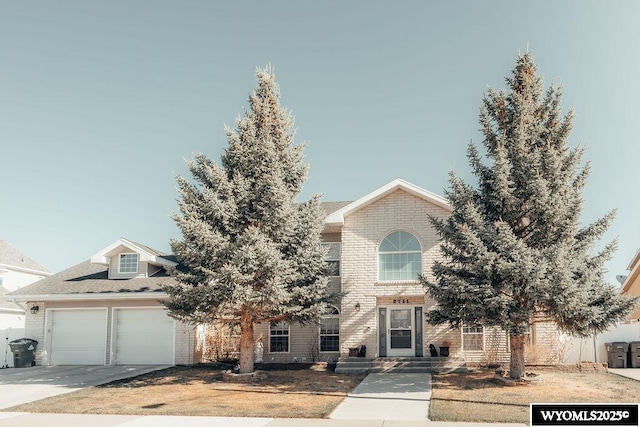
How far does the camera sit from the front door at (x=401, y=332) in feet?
66.2

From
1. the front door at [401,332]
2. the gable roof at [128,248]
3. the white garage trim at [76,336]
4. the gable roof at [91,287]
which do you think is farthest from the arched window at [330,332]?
the white garage trim at [76,336]

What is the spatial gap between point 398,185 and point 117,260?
12951mm

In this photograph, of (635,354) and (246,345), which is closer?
(246,345)

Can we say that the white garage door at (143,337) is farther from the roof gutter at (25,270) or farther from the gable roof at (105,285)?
the roof gutter at (25,270)

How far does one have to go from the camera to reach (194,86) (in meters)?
21.8

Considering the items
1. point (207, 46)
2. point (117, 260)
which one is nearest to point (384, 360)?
point (117, 260)

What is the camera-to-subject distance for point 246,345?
57.1ft

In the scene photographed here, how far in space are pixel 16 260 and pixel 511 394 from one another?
101 feet

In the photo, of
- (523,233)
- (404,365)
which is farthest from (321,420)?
(523,233)

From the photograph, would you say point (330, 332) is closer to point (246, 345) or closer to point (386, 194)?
point (246, 345)

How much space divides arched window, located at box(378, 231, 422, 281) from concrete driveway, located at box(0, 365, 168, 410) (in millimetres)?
9716

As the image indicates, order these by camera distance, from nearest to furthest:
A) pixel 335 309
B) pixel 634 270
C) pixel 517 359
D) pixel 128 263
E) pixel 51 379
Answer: pixel 517 359
pixel 51 379
pixel 335 309
pixel 128 263
pixel 634 270

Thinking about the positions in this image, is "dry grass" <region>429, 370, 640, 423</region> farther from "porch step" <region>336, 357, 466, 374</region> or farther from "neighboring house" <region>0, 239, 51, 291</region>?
"neighboring house" <region>0, 239, 51, 291</region>

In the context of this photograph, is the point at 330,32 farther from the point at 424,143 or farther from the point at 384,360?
the point at 384,360
